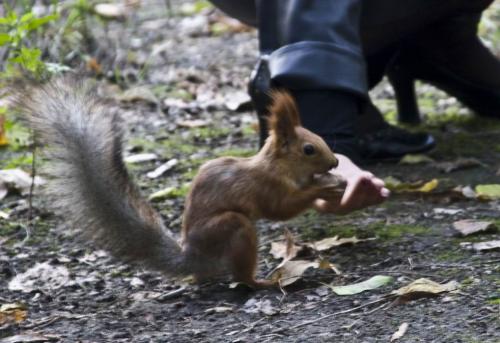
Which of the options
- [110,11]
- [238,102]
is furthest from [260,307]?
[110,11]

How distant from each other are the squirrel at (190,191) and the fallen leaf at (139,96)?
2.32m

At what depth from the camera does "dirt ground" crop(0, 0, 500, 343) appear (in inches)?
94.0

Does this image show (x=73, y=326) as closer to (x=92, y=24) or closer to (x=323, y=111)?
(x=323, y=111)

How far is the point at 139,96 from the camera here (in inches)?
202

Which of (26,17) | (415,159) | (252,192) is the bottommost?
(415,159)

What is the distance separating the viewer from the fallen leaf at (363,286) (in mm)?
2572

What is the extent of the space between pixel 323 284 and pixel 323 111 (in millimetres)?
658

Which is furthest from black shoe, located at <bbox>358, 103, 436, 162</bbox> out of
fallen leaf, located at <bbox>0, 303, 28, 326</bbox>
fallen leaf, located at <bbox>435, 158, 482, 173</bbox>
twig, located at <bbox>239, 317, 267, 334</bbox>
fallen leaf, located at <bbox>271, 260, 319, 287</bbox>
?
fallen leaf, located at <bbox>0, 303, 28, 326</bbox>

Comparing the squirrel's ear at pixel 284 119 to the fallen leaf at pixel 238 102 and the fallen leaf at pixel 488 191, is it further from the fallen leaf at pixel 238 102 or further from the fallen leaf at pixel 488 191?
the fallen leaf at pixel 238 102

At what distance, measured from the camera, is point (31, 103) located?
276 cm

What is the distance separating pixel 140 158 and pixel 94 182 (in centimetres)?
147

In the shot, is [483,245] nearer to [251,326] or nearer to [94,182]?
[251,326]

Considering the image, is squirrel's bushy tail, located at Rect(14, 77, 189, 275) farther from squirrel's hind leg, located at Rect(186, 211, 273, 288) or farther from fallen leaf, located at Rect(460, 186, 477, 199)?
fallen leaf, located at Rect(460, 186, 477, 199)

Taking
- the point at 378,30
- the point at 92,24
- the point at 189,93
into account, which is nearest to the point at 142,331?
the point at 378,30
